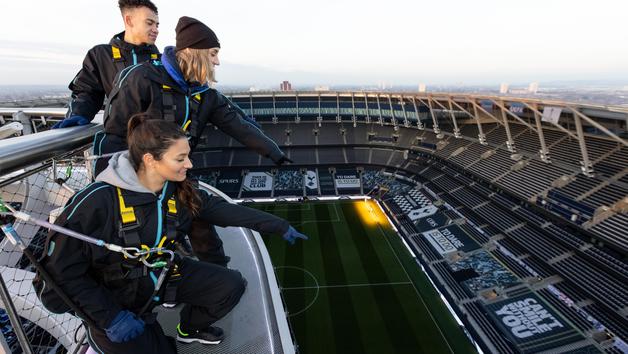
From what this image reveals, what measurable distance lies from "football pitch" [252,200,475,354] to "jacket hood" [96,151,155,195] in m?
13.2

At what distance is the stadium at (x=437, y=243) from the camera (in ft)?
17.1

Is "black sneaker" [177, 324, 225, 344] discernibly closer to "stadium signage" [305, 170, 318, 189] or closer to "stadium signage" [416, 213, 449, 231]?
"stadium signage" [416, 213, 449, 231]

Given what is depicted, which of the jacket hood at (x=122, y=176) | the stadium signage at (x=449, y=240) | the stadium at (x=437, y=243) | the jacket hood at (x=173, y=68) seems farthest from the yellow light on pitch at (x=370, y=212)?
the jacket hood at (x=122, y=176)

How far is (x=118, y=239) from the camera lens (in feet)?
7.45

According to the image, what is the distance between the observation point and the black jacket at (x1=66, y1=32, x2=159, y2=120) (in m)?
3.84

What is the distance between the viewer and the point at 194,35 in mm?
2902

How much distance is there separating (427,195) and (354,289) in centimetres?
1401

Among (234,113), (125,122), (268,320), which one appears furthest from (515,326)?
(125,122)

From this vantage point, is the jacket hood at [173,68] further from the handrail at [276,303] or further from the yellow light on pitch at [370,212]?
the yellow light on pitch at [370,212]

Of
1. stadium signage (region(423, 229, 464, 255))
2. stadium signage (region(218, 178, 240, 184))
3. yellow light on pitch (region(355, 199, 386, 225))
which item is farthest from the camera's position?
stadium signage (region(218, 178, 240, 184))

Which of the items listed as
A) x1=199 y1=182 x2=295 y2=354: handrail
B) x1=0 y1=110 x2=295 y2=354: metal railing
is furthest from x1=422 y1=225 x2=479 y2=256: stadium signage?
x1=0 y1=110 x2=295 y2=354: metal railing

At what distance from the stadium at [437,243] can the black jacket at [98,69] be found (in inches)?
48.2

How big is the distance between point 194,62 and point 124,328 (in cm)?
241

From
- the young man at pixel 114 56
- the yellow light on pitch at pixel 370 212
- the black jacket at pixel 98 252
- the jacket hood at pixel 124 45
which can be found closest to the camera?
the black jacket at pixel 98 252
